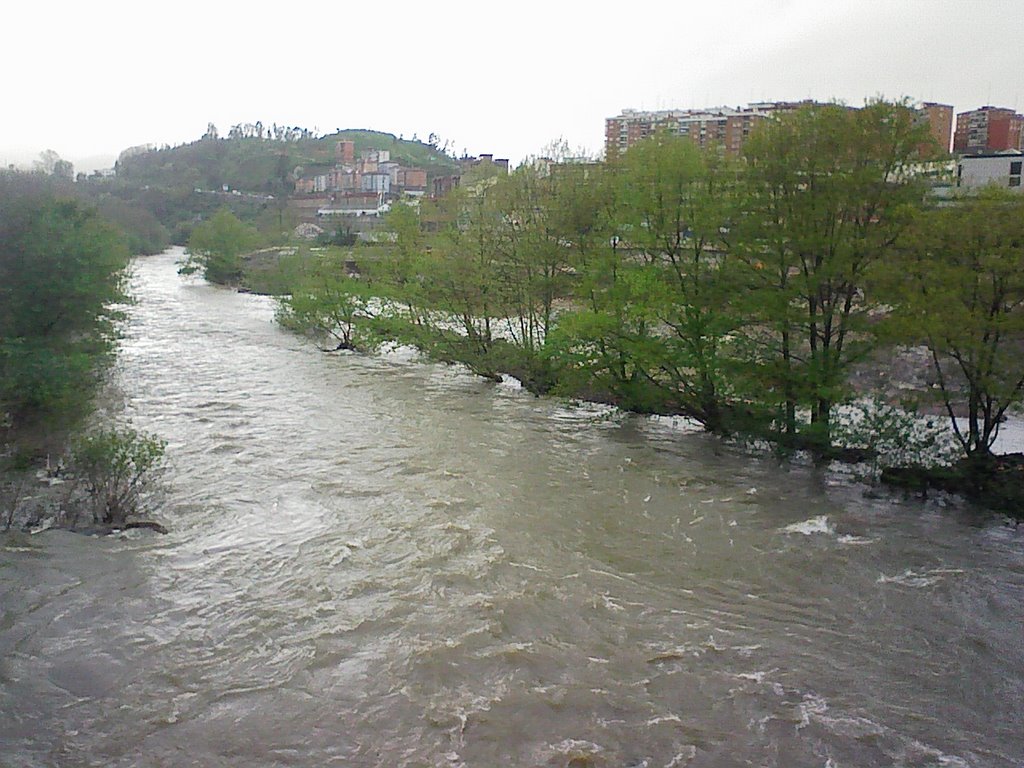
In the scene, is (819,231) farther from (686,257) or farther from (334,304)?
(334,304)

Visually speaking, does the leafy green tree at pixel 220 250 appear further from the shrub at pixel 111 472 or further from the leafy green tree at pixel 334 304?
the shrub at pixel 111 472

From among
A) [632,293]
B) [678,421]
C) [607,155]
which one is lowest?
[678,421]

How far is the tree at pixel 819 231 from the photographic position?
14.2 meters

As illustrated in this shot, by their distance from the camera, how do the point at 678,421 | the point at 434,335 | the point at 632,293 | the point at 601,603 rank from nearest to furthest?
1. the point at 601,603
2. the point at 632,293
3. the point at 678,421
4. the point at 434,335

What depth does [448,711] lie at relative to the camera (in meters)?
7.18

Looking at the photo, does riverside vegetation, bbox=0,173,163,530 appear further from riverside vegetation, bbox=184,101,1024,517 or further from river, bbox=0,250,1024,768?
riverside vegetation, bbox=184,101,1024,517

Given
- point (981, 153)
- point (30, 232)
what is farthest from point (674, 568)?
point (981, 153)

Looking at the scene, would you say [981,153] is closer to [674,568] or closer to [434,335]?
[434,335]

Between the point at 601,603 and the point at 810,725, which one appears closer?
the point at 810,725

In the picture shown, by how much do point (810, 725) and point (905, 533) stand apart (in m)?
5.74

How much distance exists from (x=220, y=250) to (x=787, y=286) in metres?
42.6

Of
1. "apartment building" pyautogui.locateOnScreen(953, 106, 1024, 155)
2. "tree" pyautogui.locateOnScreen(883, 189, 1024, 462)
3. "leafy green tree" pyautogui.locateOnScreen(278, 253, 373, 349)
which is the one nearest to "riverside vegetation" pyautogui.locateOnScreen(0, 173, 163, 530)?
"leafy green tree" pyautogui.locateOnScreen(278, 253, 373, 349)

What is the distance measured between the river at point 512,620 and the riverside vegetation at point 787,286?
1318mm

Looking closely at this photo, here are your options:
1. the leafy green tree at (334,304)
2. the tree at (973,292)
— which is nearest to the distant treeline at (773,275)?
the tree at (973,292)
